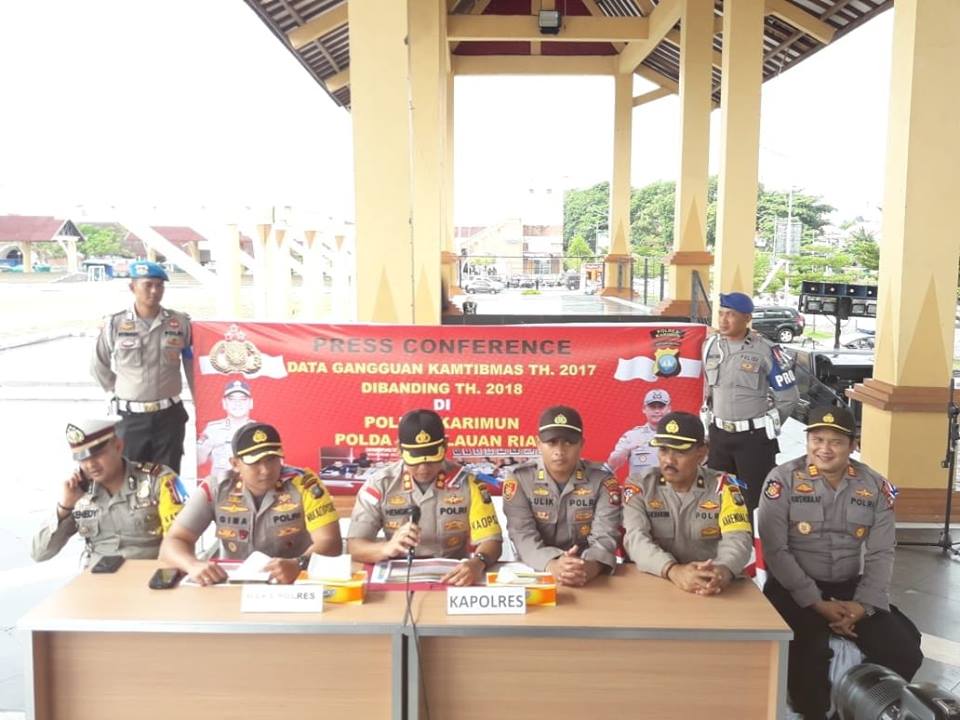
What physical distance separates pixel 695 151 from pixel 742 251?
2516mm

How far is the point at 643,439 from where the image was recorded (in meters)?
4.77

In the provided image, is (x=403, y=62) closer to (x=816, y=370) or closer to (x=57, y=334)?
(x=816, y=370)

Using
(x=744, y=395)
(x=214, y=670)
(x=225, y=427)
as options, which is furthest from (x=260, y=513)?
(x=744, y=395)

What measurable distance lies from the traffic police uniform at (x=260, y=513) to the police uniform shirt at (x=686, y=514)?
3.99 ft

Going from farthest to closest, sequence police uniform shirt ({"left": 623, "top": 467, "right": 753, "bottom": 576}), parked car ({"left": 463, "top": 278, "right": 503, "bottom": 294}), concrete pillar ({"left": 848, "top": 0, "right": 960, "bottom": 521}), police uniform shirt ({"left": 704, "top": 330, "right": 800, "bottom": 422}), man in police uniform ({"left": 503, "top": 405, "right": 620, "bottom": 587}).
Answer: parked car ({"left": 463, "top": 278, "right": 503, "bottom": 294}) < concrete pillar ({"left": 848, "top": 0, "right": 960, "bottom": 521}) < police uniform shirt ({"left": 704, "top": 330, "right": 800, "bottom": 422}) < man in police uniform ({"left": 503, "top": 405, "right": 620, "bottom": 587}) < police uniform shirt ({"left": 623, "top": 467, "right": 753, "bottom": 576})

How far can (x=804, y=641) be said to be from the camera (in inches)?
124

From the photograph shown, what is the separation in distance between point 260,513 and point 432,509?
2.25 ft

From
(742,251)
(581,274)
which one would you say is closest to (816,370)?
(742,251)

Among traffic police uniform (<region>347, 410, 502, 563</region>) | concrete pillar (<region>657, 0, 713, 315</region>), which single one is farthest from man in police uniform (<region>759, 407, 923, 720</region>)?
concrete pillar (<region>657, 0, 713, 315</region>)

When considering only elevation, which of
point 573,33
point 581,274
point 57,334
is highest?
point 573,33

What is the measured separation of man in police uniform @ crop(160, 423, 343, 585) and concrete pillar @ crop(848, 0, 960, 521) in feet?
14.8

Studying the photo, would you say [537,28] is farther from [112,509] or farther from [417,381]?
[112,509]

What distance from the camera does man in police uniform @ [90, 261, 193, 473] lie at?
474cm

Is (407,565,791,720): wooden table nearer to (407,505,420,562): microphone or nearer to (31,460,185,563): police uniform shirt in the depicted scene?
(407,505,420,562): microphone
